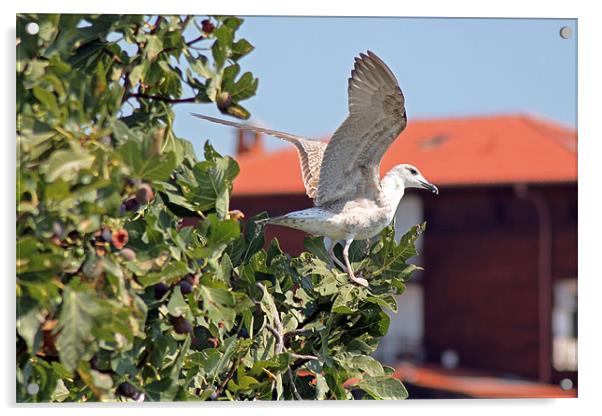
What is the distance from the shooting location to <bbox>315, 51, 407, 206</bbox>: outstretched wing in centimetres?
325

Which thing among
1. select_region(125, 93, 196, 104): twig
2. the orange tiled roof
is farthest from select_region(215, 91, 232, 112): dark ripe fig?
the orange tiled roof

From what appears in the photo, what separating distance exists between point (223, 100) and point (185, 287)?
0.61 m

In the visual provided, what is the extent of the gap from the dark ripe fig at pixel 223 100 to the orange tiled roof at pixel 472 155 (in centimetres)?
437

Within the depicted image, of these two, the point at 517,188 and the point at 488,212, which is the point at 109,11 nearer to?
the point at 517,188

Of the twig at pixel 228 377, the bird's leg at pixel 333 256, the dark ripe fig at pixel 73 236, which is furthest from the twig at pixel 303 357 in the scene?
the dark ripe fig at pixel 73 236

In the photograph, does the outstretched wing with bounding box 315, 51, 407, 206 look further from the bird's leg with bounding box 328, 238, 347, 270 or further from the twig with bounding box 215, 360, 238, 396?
the twig with bounding box 215, 360, 238, 396

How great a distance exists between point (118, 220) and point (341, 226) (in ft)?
3.09

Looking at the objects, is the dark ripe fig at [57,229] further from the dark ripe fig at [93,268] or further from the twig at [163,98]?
the twig at [163,98]

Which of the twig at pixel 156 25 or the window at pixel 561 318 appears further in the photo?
the window at pixel 561 318

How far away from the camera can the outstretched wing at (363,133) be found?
325 centimetres

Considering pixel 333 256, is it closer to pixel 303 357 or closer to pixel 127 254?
pixel 303 357

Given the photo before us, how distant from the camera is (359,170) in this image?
3479mm

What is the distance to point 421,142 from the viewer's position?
11.0 metres

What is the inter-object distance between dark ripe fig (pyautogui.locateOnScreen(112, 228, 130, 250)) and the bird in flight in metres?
0.69
